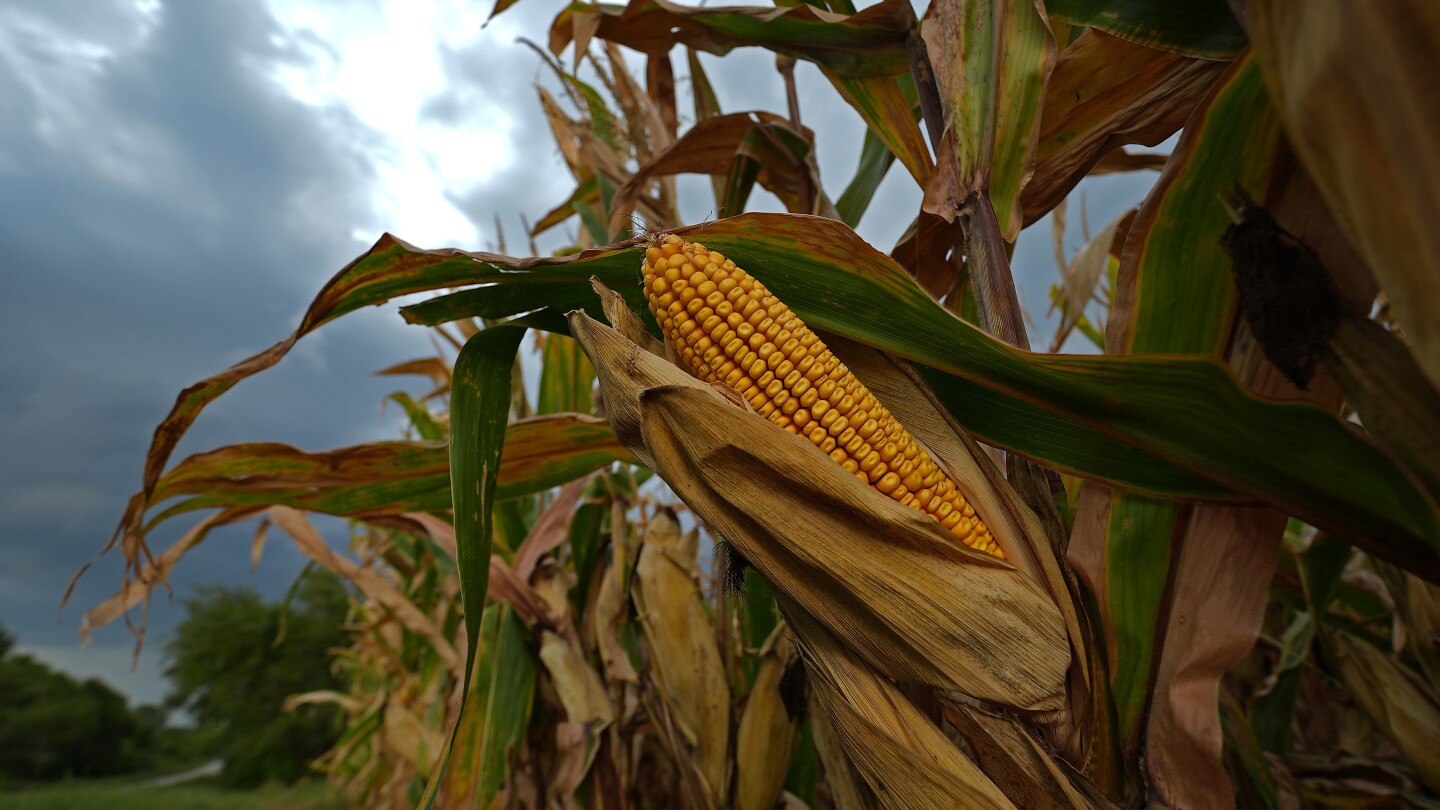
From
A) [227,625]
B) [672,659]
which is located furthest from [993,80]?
[227,625]

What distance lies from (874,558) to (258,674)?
44.1 ft

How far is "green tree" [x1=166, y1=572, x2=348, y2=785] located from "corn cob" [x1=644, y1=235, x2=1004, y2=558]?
11.0 meters

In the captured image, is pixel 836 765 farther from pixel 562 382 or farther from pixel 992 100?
pixel 562 382

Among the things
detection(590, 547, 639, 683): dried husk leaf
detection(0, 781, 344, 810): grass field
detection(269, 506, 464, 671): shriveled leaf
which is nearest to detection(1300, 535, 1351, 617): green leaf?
detection(590, 547, 639, 683): dried husk leaf

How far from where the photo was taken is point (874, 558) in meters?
0.61

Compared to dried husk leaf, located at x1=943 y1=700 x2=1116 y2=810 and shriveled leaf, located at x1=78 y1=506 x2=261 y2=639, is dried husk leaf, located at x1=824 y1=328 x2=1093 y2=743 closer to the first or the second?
dried husk leaf, located at x1=943 y1=700 x2=1116 y2=810

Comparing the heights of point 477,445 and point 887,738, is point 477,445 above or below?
above

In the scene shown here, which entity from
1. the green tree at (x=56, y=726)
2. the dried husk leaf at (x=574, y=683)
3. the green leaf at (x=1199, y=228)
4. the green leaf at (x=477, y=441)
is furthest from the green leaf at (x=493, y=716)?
the green tree at (x=56, y=726)

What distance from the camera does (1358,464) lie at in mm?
535

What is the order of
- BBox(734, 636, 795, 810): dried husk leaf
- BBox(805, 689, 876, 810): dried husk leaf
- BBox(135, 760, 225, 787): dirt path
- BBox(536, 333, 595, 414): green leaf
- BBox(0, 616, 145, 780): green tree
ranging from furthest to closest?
BBox(135, 760, 225, 787): dirt path < BBox(0, 616, 145, 780): green tree < BBox(536, 333, 595, 414): green leaf < BBox(734, 636, 795, 810): dried husk leaf < BBox(805, 689, 876, 810): dried husk leaf

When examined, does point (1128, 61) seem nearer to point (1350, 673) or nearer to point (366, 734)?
point (1350, 673)

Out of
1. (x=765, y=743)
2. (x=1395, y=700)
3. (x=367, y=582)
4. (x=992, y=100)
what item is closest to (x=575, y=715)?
(x=765, y=743)

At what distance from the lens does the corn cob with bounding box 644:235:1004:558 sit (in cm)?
67

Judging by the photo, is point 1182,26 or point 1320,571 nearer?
point 1182,26
